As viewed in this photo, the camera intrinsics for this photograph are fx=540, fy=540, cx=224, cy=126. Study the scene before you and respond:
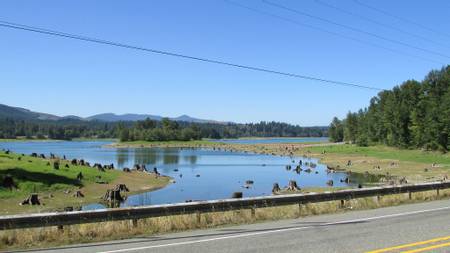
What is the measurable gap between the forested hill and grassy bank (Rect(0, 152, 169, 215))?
6467 cm

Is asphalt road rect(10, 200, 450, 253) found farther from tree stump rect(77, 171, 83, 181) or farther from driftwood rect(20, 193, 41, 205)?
tree stump rect(77, 171, 83, 181)

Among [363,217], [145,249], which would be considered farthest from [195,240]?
[363,217]

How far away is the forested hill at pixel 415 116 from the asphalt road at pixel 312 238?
87.5 meters

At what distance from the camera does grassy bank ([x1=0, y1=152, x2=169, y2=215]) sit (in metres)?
36.7

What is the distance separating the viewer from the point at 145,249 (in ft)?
42.0

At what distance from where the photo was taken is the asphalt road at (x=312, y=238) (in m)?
12.7

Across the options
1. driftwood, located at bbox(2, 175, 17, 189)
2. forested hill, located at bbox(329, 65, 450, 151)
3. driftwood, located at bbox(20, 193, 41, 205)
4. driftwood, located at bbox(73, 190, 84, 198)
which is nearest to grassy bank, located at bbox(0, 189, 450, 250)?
driftwood, located at bbox(20, 193, 41, 205)

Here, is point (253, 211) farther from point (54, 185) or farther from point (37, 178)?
point (37, 178)

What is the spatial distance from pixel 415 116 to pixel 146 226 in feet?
359

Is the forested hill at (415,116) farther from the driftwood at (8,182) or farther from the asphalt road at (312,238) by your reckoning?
the asphalt road at (312,238)

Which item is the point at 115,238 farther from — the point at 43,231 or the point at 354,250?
the point at 354,250

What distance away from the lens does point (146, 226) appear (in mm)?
16438

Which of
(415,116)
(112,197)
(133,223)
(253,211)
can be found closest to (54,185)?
(112,197)

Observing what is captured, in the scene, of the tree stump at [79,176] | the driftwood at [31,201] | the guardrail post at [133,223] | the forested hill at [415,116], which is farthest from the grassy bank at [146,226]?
the forested hill at [415,116]
